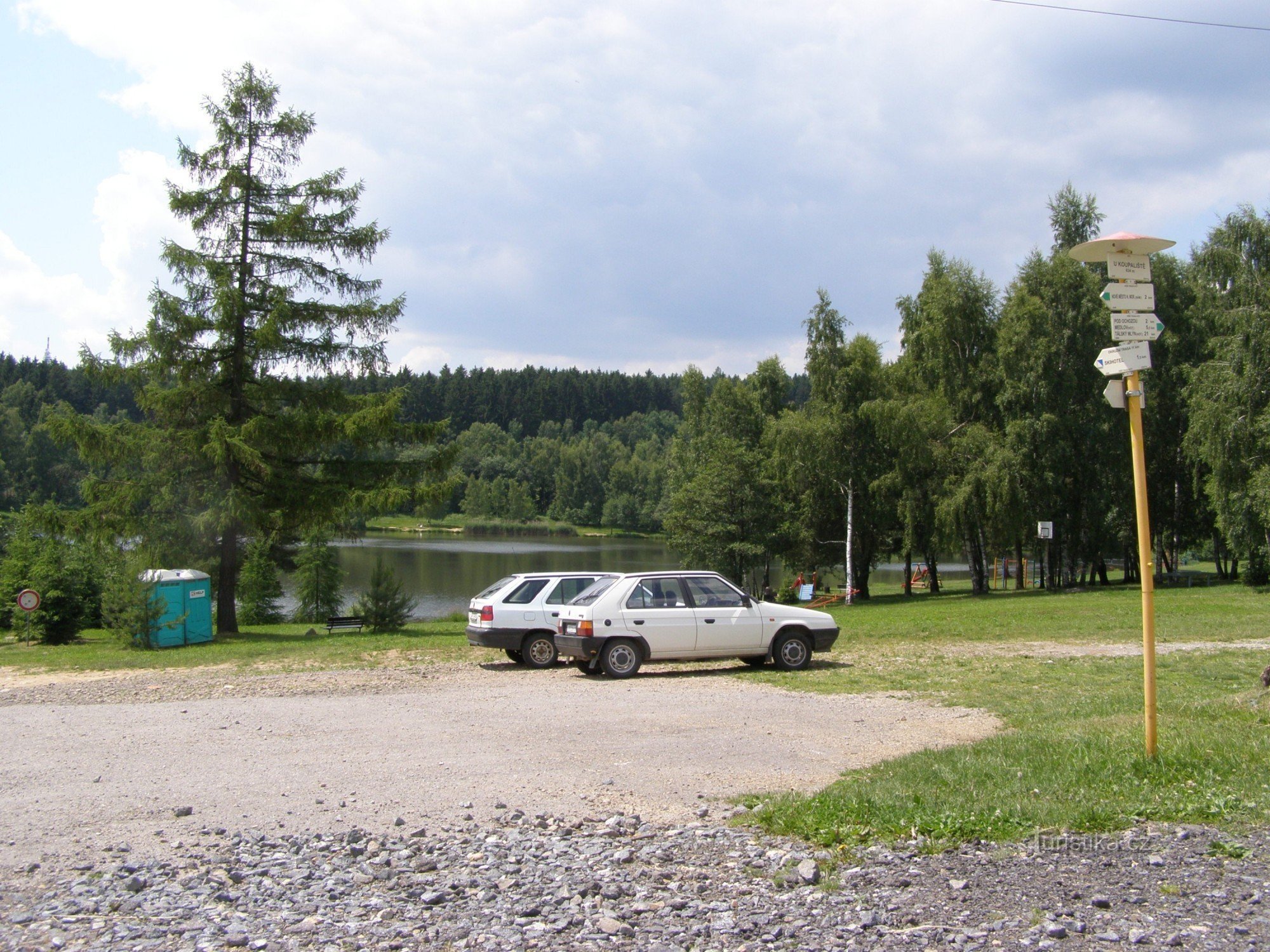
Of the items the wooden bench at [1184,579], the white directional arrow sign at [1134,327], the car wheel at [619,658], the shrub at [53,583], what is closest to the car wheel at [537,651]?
the car wheel at [619,658]

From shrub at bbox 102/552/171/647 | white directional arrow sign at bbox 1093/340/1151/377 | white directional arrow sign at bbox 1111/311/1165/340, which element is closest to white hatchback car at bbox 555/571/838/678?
white directional arrow sign at bbox 1093/340/1151/377

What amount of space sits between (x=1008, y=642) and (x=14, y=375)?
13075 centimetres

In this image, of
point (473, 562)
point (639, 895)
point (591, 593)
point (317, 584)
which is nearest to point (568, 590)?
point (591, 593)

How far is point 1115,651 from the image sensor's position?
16.6 m

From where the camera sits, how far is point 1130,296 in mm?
7051

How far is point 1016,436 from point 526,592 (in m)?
26.4

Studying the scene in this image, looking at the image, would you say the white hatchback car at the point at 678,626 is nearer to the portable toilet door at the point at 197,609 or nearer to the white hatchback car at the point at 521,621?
the white hatchback car at the point at 521,621

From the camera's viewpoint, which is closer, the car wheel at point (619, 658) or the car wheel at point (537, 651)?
the car wheel at point (619, 658)

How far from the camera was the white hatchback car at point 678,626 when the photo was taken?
1396cm

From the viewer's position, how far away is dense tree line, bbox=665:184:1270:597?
110ft

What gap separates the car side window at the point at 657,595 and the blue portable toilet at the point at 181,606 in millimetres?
11647

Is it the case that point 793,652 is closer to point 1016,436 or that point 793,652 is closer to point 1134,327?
point 1134,327

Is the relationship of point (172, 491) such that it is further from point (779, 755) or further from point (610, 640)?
point (779, 755)

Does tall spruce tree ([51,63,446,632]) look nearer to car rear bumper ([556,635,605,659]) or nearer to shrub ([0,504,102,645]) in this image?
shrub ([0,504,102,645])
